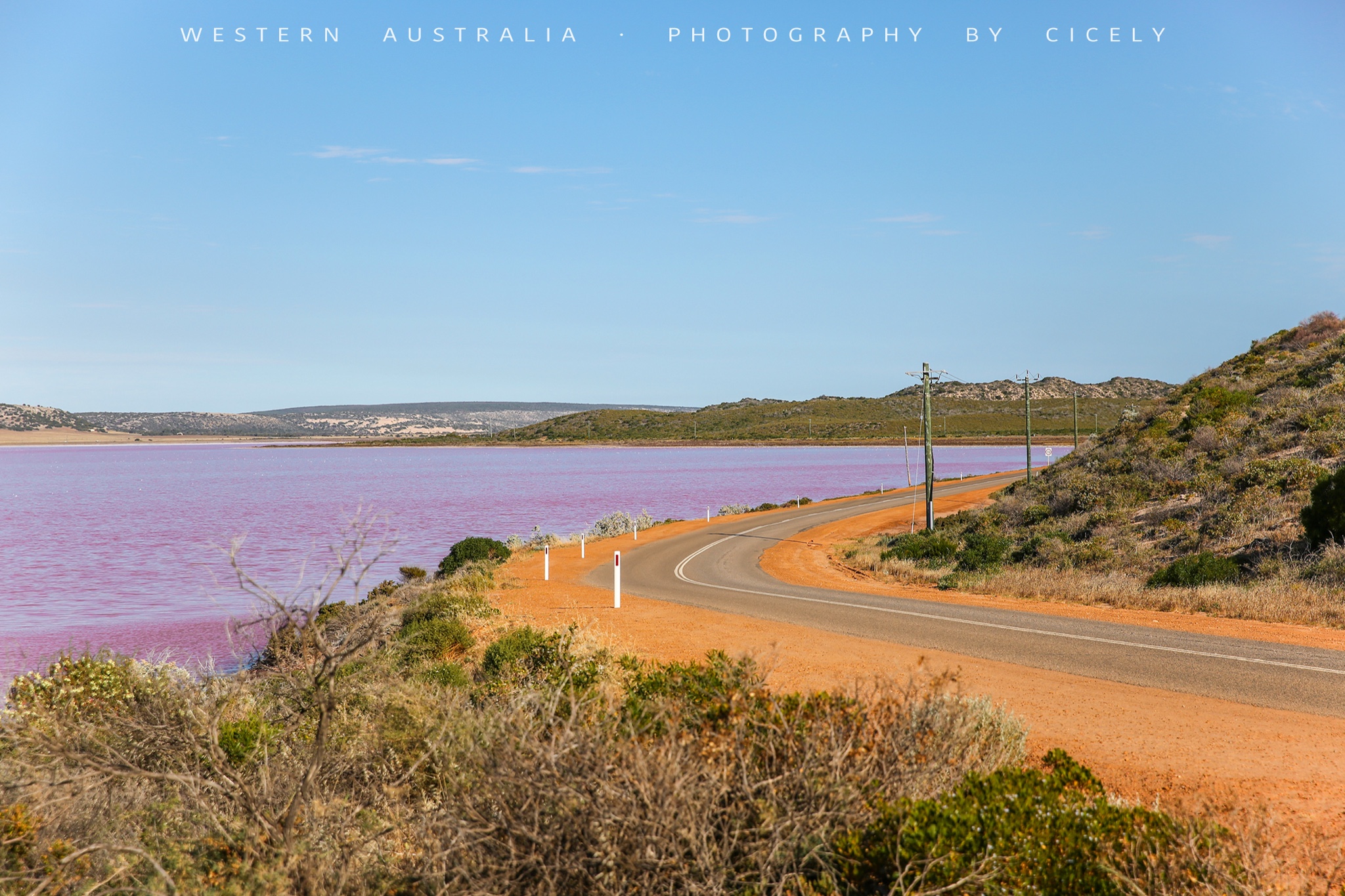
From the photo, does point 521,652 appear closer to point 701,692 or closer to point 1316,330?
point 701,692

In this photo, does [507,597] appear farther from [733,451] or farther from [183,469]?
[733,451]

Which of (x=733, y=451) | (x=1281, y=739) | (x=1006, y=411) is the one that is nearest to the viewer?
(x=1281, y=739)

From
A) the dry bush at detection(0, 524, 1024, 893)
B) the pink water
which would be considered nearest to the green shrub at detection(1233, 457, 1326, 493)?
the dry bush at detection(0, 524, 1024, 893)

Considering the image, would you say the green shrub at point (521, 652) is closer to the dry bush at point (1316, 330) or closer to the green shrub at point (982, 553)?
the green shrub at point (982, 553)

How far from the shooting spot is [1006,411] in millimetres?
188500

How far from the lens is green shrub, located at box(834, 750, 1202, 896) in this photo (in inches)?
197

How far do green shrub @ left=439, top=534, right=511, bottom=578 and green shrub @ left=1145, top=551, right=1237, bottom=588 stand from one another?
68.4 feet

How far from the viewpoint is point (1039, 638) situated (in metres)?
15.7

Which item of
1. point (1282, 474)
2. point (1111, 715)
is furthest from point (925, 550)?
point (1111, 715)

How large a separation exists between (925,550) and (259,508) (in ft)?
169

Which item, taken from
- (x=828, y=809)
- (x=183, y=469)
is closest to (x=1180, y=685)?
(x=828, y=809)

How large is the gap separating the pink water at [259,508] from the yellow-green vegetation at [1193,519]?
16.6 metres

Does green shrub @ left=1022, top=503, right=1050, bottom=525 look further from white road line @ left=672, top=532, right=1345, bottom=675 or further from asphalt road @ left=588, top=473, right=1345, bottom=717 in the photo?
white road line @ left=672, top=532, right=1345, bottom=675

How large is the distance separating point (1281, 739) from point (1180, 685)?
250 cm
